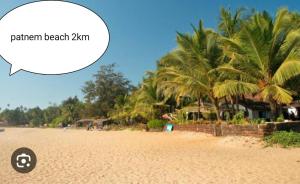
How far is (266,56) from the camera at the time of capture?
14.0 m

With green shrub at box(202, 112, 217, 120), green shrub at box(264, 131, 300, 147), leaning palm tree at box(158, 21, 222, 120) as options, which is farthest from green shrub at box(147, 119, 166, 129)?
green shrub at box(264, 131, 300, 147)

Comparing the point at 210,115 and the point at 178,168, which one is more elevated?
the point at 210,115

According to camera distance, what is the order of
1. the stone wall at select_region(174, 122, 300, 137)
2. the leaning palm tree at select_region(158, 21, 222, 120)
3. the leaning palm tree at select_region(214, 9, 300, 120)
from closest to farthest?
the stone wall at select_region(174, 122, 300, 137)
the leaning palm tree at select_region(214, 9, 300, 120)
the leaning palm tree at select_region(158, 21, 222, 120)

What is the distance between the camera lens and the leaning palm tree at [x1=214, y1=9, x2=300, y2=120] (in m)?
13.4

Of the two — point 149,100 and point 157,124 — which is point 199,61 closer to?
point 157,124

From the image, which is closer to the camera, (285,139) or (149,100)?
(285,139)

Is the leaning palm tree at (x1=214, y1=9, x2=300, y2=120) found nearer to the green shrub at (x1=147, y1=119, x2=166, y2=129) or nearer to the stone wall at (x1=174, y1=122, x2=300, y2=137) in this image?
the stone wall at (x1=174, y1=122, x2=300, y2=137)

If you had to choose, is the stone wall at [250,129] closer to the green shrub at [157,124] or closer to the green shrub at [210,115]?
the green shrub at [210,115]

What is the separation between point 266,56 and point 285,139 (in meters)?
4.26

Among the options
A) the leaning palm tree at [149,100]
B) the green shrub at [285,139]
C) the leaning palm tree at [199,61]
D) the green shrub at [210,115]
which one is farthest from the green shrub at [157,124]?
the green shrub at [285,139]

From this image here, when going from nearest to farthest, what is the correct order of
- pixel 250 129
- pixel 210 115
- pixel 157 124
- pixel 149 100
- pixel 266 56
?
pixel 250 129 → pixel 266 56 → pixel 210 115 → pixel 157 124 → pixel 149 100

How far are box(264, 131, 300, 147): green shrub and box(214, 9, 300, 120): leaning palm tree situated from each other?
78.5 inches

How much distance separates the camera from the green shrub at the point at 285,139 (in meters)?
11.2

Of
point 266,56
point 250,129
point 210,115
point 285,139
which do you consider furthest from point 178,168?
point 210,115
